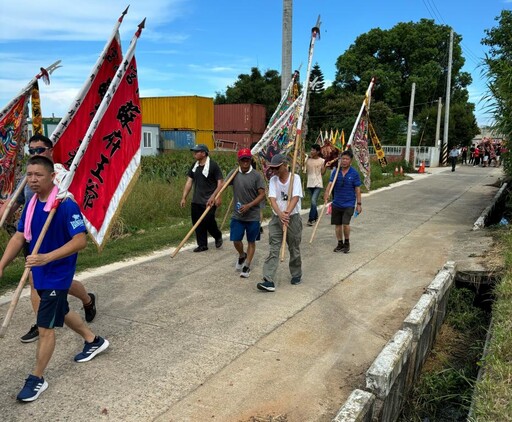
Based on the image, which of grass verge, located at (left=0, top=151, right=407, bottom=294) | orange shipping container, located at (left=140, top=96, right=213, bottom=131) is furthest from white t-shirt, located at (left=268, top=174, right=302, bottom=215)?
orange shipping container, located at (left=140, top=96, right=213, bottom=131)

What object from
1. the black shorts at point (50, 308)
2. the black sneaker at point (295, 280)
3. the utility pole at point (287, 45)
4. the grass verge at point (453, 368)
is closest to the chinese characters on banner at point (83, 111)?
the black shorts at point (50, 308)

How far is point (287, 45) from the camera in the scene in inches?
450

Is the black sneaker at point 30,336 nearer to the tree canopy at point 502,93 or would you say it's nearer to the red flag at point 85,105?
the red flag at point 85,105

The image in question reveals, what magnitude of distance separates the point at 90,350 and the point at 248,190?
2.96 metres

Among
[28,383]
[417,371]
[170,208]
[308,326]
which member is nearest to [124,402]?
[28,383]

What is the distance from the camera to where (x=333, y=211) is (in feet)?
25.7

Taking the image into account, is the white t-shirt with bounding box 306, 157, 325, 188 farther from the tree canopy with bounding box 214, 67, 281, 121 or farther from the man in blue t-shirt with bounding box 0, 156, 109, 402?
the tree canopy with bounding box 214, 67, 281, 121

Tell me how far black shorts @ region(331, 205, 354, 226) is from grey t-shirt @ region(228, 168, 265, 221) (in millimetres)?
1968

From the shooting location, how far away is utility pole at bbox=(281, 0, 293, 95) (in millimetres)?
11305

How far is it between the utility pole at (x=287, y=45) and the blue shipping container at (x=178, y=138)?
68.4 ft

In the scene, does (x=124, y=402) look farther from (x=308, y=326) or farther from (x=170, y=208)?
(x=170, y=208)

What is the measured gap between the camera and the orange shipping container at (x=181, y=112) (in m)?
32.1

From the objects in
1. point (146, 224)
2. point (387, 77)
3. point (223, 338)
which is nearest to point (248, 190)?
point (223, 338)

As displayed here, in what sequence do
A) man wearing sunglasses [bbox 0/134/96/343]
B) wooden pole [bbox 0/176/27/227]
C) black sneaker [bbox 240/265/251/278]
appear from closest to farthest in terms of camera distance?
man wearing sunglasses [bbox 0/134/96/343]
wooden pole [bbox 0/176/27/227]
black sneaker [bbox 240/265/251/278]
